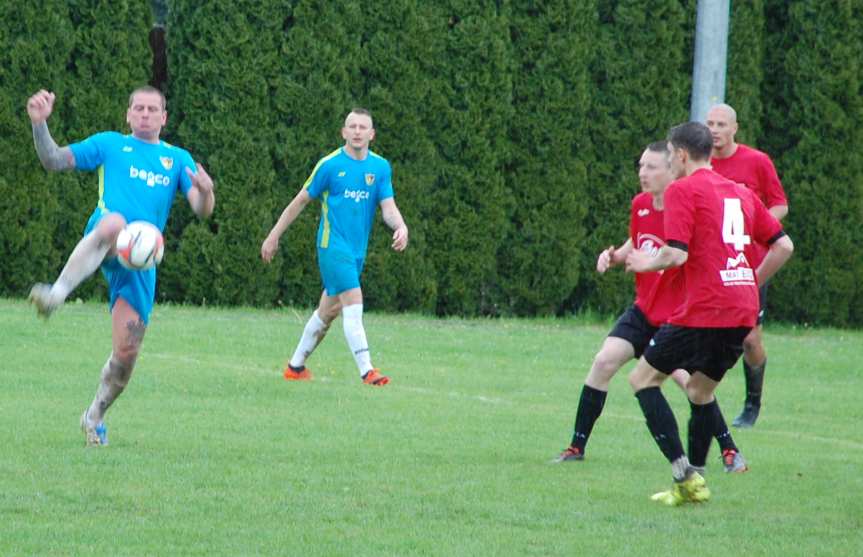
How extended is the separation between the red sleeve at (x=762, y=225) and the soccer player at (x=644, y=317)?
0.66m

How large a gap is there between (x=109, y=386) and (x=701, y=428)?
11.0 ft

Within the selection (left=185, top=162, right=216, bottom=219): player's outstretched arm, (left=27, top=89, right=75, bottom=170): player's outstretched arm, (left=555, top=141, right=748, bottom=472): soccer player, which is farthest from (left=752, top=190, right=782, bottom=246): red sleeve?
(left=27, top=89, right=75, bottom=170): player's outstretched arm

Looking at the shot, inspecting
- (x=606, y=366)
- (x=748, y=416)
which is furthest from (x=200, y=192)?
(x=748, y=416)

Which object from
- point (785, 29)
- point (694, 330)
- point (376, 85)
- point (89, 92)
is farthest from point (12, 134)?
point (694, 330)

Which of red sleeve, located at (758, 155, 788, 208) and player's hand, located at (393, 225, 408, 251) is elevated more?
red sleeve, located at (758, 155, 788, 208)

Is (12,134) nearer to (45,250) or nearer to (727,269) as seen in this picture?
(45,250)

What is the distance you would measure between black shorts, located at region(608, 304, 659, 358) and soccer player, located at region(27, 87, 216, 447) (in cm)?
252

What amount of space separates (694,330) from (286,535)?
92.3 inches

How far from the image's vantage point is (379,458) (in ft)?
30.1

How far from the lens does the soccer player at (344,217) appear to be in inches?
507

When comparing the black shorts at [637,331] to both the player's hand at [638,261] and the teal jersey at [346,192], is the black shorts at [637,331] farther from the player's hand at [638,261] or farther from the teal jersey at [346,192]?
the teal jersey at [346,192]

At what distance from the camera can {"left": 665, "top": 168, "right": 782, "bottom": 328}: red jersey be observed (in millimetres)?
7867

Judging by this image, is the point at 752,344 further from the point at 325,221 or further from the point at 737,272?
the point at 325,221

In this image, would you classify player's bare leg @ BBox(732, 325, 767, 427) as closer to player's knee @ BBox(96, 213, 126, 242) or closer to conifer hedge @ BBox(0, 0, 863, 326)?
player's knee @ BBox(96, 213, 126, 242)
